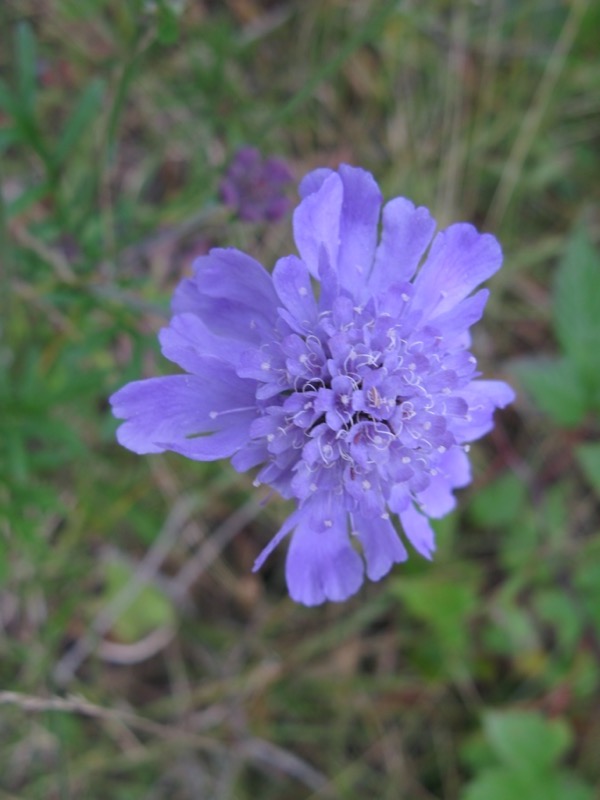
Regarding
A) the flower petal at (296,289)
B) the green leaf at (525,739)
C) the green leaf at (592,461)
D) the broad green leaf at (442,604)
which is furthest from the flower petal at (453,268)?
the green leaf at (525,739)

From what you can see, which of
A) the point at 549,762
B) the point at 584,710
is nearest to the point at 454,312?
the point at 549,762

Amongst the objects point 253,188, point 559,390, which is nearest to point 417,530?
point 253,188

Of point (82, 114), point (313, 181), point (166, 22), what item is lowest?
point (313, 181)

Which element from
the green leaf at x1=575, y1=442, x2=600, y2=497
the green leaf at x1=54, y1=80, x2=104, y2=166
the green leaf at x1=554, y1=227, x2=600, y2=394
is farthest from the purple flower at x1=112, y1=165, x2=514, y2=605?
the green leaf at x1=554, y1=227, x2=600, y2=394

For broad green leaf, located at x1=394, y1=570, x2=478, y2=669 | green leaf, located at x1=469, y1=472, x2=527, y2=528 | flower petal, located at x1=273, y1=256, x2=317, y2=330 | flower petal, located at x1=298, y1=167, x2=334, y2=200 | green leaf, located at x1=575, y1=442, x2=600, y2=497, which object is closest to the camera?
flower petal, located at x1=273, y1=256, x2=317, y2=330

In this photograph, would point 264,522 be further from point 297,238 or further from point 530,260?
point 297,238

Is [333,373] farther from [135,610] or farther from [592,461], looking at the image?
[135,610]

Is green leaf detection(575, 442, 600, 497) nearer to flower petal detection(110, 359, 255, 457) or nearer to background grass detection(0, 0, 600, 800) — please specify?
background grass detection(0, 0, 600, 800)
